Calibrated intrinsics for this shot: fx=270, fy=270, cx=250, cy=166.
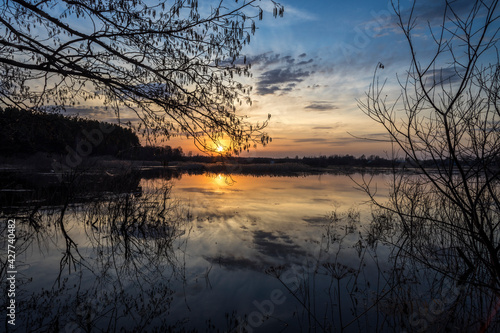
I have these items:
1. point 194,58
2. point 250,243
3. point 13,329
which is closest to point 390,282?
point 250,243

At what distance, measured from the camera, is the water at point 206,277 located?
180 inches

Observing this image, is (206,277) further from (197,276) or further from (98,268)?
(98,268)

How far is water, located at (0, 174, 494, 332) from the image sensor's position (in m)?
4.57

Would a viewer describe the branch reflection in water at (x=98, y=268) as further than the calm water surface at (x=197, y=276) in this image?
No

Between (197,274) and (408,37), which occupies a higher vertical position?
(408,37)

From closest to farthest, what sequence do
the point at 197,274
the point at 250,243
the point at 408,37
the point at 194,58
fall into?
the point at 408,37 < the point at 194,58 < the point at 197,274 < the point at 250,243

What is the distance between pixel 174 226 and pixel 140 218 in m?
1.55

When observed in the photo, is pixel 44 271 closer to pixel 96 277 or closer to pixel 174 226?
pixel 96 277

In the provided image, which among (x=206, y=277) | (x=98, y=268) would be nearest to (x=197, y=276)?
(x=206, y=277)

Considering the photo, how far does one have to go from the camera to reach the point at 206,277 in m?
6.30

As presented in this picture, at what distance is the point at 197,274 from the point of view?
21.1ft

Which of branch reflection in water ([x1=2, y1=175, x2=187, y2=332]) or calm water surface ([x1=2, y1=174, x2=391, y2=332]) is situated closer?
branch reflection in water ([x1=2, y1=175, x2=187, y2=332])

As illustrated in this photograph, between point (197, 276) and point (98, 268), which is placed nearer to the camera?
point (197, 276)

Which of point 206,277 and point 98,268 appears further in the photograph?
point 98,268
